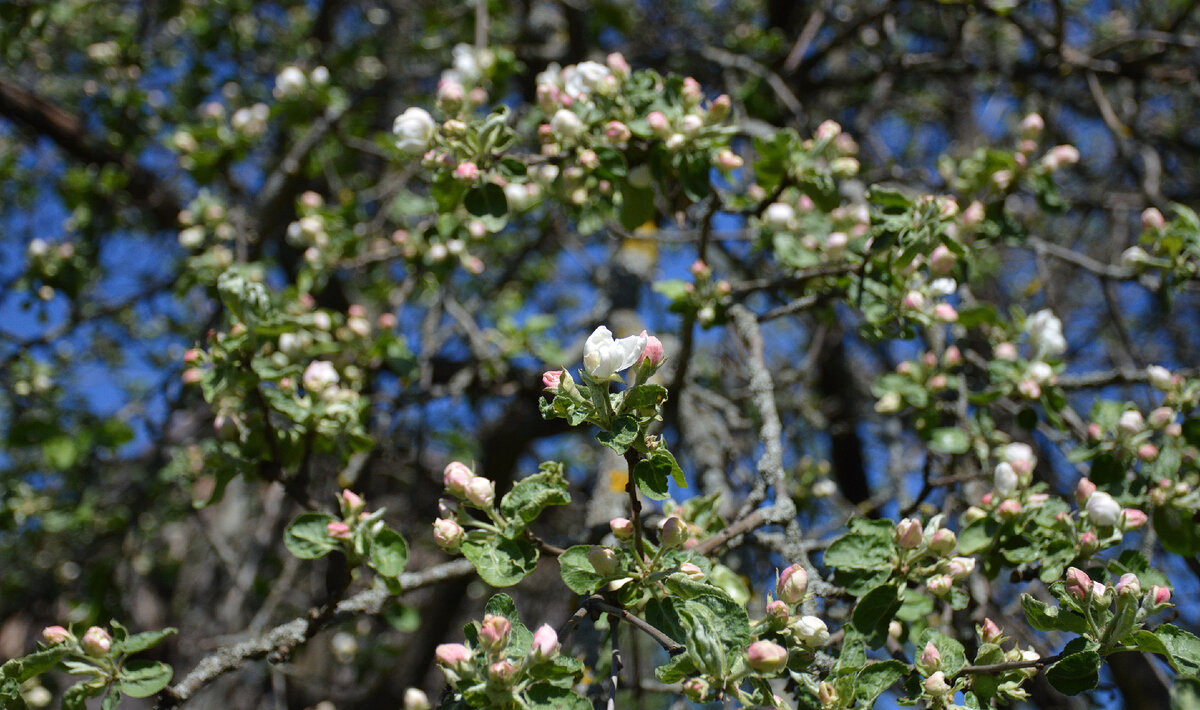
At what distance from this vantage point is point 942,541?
1.20m

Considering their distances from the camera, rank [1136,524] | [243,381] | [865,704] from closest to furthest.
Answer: [865,704] < [1136,524] < [243,381]

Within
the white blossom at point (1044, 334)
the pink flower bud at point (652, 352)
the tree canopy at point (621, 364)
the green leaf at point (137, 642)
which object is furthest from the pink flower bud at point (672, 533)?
the white blossom at point (1044, 334)

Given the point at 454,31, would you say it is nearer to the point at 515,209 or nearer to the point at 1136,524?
the point at 515,209

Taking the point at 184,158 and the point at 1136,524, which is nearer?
the point at 1136,524

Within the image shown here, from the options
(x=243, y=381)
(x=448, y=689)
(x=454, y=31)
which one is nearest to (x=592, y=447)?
(x=454, y=31)

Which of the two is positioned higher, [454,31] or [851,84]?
[454,31]

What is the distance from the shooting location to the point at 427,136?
5.04 ft

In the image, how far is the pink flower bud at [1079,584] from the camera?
1.06 metres

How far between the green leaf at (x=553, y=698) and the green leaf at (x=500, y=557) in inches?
5.5

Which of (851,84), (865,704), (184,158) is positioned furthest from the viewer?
(851,84)

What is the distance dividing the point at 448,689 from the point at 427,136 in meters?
1.00

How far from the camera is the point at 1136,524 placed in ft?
4.31

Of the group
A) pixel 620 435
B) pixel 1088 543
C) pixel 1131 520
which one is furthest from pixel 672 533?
pixel 1131 520

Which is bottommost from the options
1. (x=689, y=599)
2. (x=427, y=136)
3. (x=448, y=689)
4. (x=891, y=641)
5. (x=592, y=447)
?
(x=592, y=447)
